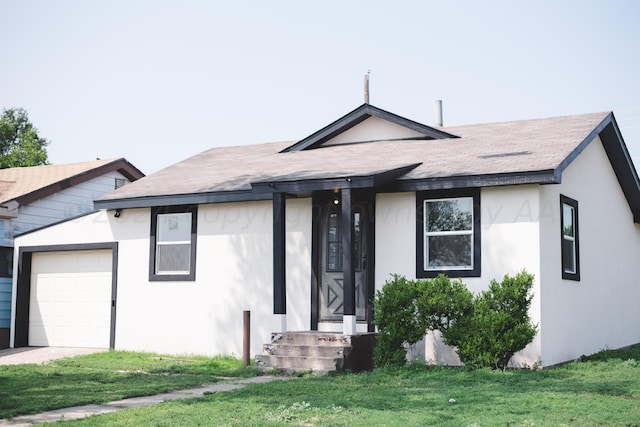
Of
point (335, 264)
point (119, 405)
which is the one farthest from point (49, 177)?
point (119, 405)

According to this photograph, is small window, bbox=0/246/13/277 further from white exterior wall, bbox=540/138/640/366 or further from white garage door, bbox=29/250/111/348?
white exterior wall, bbox=540/138/640/366

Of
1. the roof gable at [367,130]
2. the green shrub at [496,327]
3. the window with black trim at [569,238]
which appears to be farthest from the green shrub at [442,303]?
the roof gable at [367,130]

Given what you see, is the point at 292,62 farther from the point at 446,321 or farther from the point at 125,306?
the point at 446,321

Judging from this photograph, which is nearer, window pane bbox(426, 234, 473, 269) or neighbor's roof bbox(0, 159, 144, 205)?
window pane bbox(426, 234, 473, 269)

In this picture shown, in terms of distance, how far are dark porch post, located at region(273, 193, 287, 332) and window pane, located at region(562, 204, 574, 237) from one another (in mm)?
5116

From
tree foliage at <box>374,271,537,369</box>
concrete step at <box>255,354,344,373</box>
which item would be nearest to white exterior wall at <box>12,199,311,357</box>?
concrete step at <box>255,354,344,373</box>

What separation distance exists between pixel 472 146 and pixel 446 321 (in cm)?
410

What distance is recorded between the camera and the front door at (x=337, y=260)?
13.9 metres

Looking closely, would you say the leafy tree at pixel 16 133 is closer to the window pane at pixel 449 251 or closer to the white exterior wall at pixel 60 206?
the white exterior wall at pixel 60 206

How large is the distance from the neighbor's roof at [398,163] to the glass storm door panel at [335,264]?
965 millimetres

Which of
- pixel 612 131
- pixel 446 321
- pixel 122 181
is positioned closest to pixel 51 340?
pixel 122 181

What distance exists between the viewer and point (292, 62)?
20.6 metres

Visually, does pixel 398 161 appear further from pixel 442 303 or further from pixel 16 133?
pixel 16 133

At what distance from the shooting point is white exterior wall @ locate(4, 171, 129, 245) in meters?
19.2
